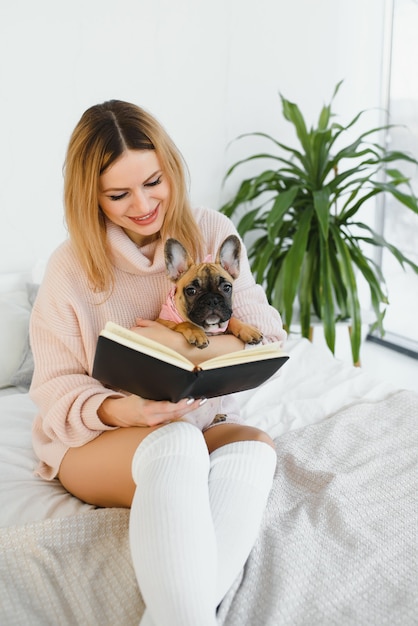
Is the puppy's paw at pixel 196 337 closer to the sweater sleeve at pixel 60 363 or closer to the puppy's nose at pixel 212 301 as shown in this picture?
the puppy's nose at pixel 212 301

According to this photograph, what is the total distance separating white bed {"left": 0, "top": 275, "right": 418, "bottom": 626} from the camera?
100 cm

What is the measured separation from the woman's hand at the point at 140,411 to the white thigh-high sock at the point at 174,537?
75mm

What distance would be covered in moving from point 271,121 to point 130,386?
2.31 m

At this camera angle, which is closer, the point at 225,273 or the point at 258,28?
the point at 225,273

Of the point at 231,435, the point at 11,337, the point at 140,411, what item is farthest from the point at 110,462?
the point at 11,337

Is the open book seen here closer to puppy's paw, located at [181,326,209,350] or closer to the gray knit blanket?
puppy's paw, located at [181,326,209,350]

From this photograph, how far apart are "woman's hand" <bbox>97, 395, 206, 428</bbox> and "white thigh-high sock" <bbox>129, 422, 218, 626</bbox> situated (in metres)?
0.07

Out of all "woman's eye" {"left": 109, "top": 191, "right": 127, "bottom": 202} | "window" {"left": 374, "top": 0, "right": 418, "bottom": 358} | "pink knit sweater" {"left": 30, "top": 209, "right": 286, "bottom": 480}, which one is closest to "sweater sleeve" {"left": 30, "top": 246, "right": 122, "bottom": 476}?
"pink knit sweater" {"left": 30, "top": 209, "right": 286, "bottom": 480}

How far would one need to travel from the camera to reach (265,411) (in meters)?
1.77

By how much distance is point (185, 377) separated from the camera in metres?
1.02

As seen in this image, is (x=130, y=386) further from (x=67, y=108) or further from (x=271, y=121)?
(x=271, y=121)

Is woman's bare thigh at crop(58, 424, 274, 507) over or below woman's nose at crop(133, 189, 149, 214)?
below

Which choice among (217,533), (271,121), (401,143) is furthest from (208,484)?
(401,143)

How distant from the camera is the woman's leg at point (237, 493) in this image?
1043mm
